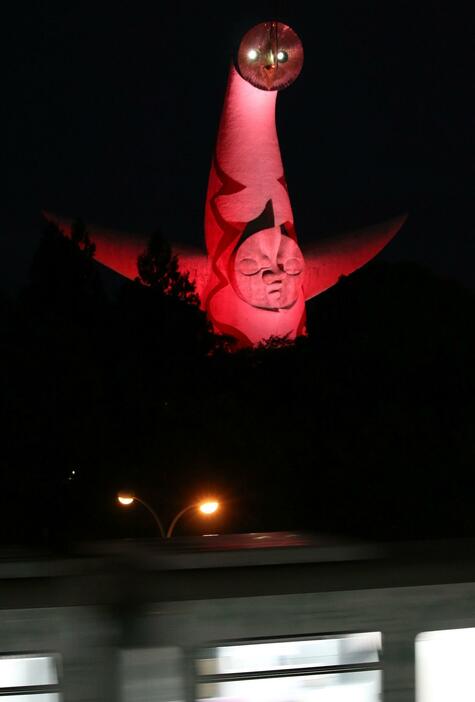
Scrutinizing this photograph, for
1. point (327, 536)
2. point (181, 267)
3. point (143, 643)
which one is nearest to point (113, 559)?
point (143, 643)

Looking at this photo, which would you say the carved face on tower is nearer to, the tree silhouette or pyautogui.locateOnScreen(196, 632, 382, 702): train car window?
the tree silhouette

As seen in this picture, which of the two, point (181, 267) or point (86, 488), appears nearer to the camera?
point (86, 488)

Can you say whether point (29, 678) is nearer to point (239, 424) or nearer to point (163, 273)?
point (239, 424)

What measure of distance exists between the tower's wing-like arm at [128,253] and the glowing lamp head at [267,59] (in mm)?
8162

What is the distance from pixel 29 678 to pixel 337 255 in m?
43.5

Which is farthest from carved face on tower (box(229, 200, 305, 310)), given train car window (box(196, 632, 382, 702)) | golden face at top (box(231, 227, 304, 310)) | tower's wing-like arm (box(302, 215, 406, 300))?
train car window (box(196, 632, 382, 702))

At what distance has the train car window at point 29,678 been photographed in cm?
426

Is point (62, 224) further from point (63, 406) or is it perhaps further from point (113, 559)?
point (113, 559)

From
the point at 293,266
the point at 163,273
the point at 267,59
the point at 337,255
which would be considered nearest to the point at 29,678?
the point at 267,59

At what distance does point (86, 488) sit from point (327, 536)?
25581 mm

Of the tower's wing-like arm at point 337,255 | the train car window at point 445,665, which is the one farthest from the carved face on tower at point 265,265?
the train car window at point 445,665

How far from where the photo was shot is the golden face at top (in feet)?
137

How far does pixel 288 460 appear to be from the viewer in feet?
90.7

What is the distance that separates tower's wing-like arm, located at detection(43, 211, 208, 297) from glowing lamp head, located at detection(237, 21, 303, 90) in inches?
321
